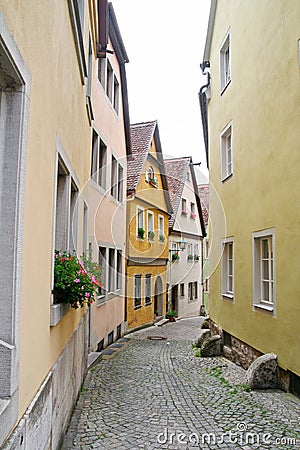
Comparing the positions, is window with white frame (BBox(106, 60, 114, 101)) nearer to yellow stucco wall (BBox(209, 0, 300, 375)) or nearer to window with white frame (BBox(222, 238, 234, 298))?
yellow stucco wall (BBox(209, 0, 300, 375))

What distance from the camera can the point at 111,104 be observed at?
12742mm

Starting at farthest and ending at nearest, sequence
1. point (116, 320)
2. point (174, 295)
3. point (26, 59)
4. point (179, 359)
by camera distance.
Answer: point (174, 295), point (116, 320), point (179, 359), point (26, 59)

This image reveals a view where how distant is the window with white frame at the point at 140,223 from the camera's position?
56.9ft

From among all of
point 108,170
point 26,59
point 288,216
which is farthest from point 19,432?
point 108,170

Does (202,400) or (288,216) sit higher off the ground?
(288,216)

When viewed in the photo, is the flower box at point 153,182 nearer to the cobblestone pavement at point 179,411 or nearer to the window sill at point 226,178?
the window sill at point 226,178

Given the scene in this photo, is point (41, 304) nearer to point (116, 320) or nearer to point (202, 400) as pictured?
point (202, 400)

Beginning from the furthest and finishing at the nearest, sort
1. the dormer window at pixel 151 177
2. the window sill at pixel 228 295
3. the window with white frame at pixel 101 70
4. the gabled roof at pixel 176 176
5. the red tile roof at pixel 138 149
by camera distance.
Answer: the gabled roof at pixel 176 176 < the dormer window at pixel 151 177 < the red tile roof at pixel 138 149 < the window with white frame at pixel 101 70 < the window sill at pixel 228 295

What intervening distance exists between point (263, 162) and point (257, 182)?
439mm

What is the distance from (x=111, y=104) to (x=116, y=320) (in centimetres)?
688

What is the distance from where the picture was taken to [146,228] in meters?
18.8

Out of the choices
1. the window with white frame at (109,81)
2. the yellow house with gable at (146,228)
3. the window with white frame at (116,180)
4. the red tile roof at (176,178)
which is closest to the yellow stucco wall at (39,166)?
the window with white frame at (109,81)

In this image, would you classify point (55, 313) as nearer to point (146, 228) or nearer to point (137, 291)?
point (137, 291)

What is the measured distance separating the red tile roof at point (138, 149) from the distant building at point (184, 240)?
558 centimetres
